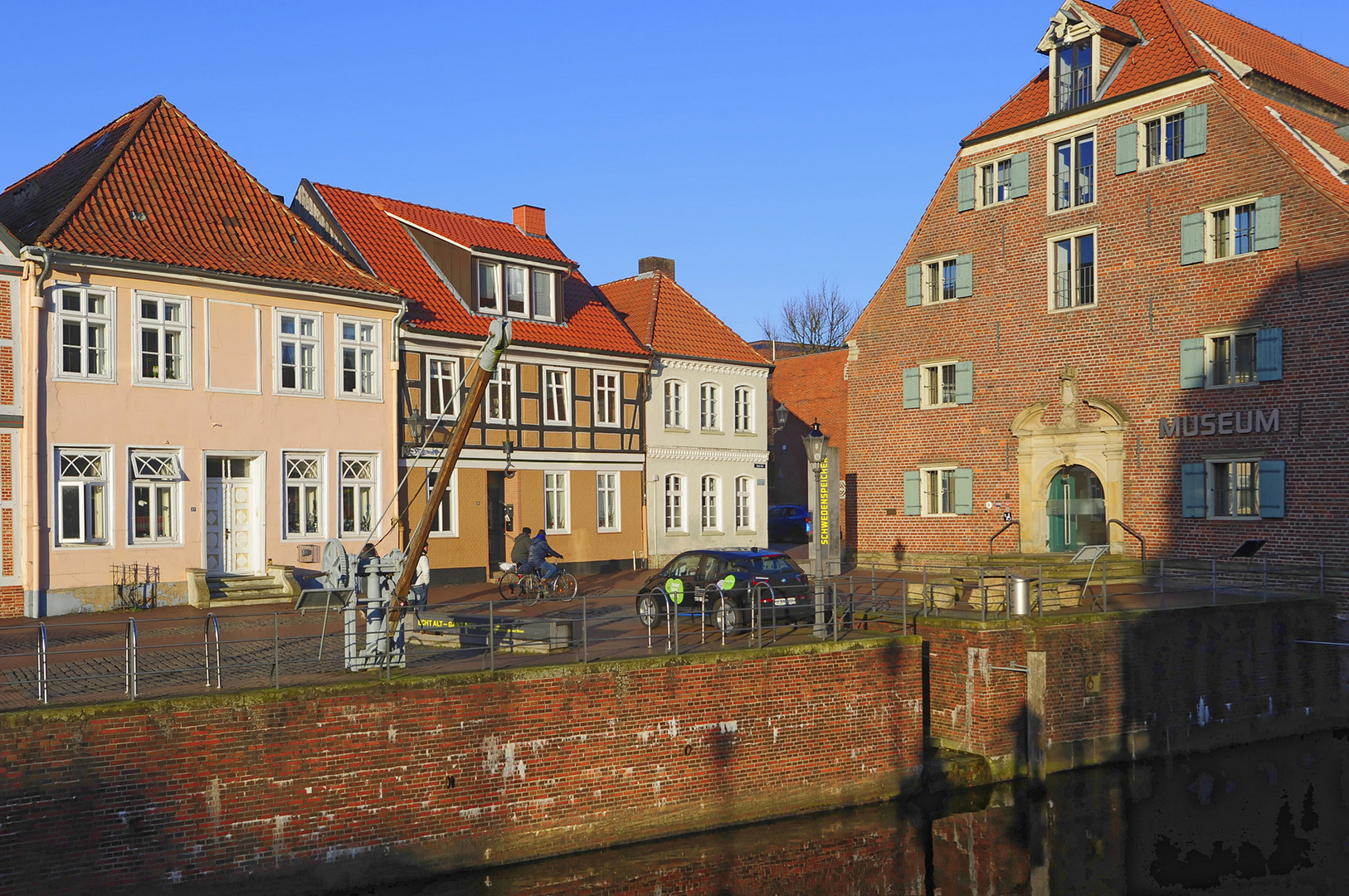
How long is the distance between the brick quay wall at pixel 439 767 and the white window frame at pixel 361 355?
13.7m

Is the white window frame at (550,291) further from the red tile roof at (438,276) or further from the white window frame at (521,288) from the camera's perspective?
the red tile roof at (438,276)

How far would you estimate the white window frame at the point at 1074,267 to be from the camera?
28.4 metres

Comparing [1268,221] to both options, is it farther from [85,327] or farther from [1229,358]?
[85,327]

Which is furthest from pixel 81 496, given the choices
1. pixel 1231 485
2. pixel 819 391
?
pixel 819 391

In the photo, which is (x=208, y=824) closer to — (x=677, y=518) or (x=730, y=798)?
(x=730, y=798)

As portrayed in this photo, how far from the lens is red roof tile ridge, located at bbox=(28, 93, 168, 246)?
22.0 meters

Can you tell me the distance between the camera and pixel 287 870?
12.5 meters

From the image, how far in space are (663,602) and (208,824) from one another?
347 inches

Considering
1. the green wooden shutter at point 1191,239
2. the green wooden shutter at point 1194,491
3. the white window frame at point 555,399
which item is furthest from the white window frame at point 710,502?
the green wooden shutter at point 1191,239

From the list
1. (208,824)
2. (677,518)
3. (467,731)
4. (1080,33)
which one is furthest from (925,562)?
(208,824)

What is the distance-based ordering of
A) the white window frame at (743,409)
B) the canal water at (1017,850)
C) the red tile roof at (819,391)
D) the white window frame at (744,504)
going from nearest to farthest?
the canal water at (1017,850)
the white window frame at (744,504)
the white window frame at (743,409)
the red tile roof at (819,391)

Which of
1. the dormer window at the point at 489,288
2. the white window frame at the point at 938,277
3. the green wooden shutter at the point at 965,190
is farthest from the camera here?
the white window frame at the point at 938,277

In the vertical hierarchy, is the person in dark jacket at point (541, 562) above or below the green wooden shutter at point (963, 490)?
below

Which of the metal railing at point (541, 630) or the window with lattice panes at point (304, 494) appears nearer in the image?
the metal railing at point (541, 630)
